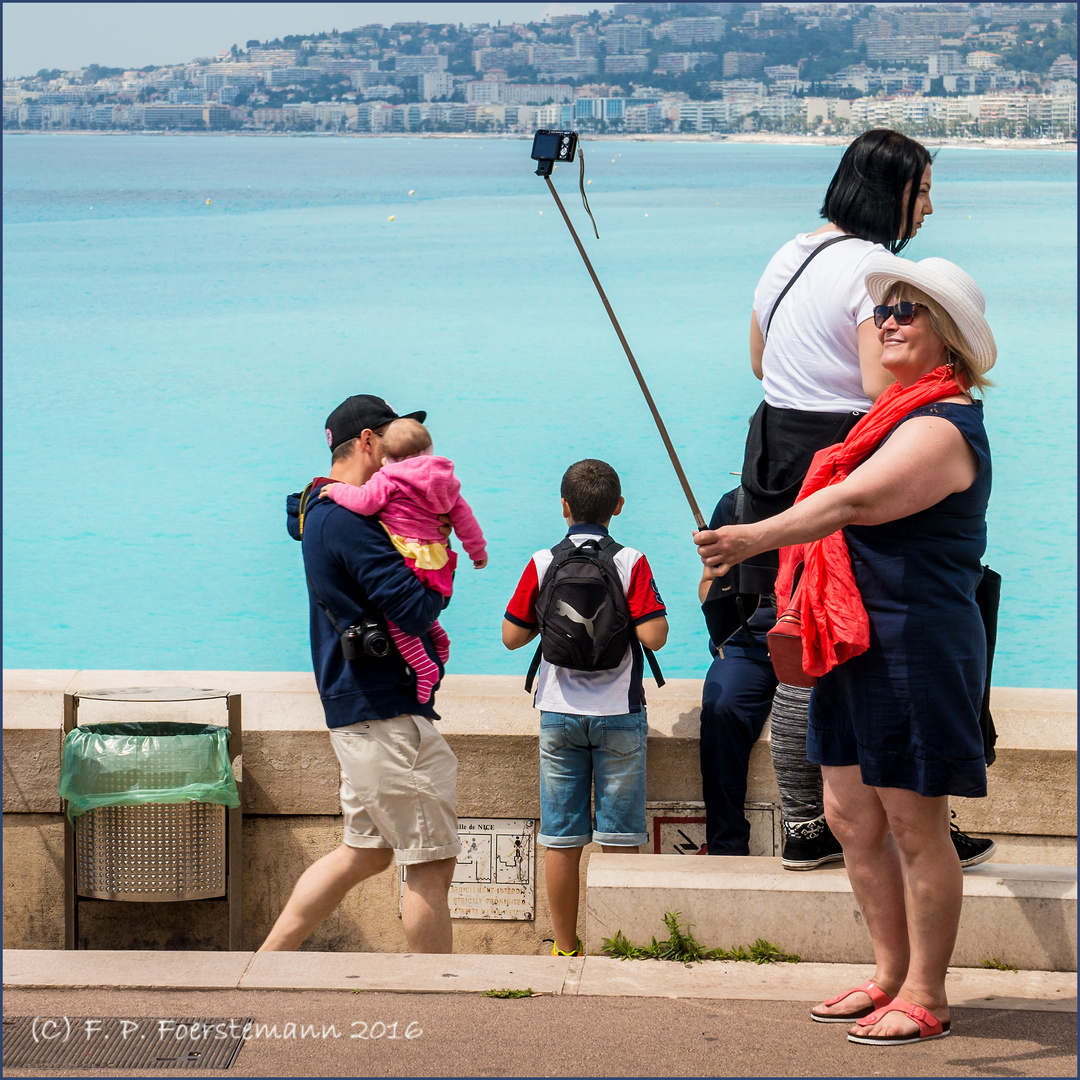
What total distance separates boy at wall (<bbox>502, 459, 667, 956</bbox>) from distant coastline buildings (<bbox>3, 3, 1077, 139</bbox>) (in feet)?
391

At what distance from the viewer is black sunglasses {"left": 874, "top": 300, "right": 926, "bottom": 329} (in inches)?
114

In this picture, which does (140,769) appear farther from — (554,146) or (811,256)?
(811,256)

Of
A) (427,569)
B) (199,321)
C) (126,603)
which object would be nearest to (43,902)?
(427,569)

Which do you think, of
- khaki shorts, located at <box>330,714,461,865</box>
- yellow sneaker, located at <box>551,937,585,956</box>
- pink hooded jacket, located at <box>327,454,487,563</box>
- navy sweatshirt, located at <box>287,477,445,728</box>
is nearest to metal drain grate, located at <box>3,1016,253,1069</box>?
khaki shorts, located at <box>330,714,461,865</box>

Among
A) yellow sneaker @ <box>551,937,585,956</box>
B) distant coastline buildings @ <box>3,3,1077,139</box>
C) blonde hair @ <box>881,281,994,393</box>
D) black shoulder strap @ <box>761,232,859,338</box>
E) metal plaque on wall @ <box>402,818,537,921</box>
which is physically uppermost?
distant coastline buildings @ <box>3,3,1077,139</box>

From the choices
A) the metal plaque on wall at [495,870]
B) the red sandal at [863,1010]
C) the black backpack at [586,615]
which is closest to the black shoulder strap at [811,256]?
the black backpack at [586,615]

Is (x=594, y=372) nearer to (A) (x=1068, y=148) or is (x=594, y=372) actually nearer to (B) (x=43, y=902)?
(B) (x=43, y=902)

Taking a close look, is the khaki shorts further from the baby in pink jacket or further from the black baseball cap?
the black baseball cap

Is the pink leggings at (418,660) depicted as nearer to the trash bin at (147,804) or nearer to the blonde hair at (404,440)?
the blonde hair at (404,440)

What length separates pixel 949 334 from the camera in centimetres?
289

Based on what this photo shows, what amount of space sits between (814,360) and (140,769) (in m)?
2.28

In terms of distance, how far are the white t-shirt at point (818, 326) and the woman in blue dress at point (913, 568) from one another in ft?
1.79

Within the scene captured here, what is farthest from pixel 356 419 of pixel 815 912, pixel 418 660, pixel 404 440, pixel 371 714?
pixel 815 912

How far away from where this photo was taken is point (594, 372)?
1248 inches
